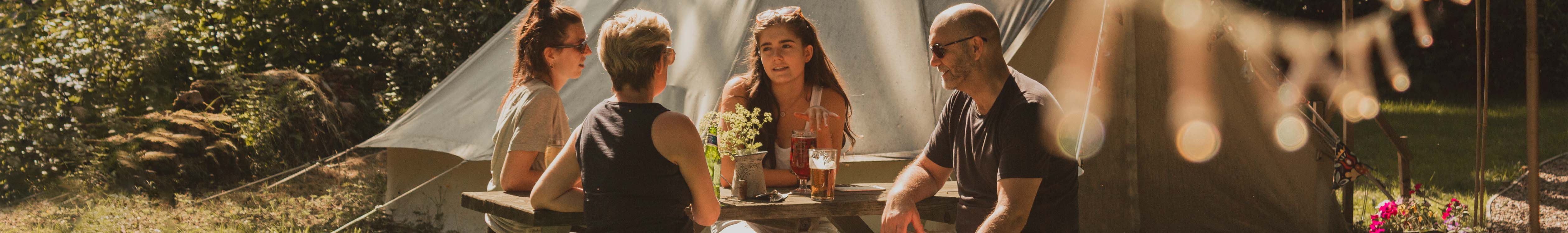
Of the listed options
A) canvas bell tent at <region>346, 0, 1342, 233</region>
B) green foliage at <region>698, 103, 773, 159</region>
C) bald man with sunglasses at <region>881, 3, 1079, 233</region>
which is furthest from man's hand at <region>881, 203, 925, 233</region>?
canvas bell tent at <region>346, 0, 1342, 233</region>

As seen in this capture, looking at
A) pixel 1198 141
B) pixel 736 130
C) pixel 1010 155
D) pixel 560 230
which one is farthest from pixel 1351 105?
pixel 560 230

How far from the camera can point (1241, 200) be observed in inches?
159

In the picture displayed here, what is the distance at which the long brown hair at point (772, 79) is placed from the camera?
3281 millimetres

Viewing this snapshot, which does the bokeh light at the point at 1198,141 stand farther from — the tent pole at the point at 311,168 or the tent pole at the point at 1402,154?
the tent pole at the point at 311,168

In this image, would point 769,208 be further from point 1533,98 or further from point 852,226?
point 1533,98

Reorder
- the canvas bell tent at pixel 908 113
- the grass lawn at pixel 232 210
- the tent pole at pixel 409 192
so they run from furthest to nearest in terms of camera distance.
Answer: the grass lawn at pixel 232 210
the tent pole at pixel 409 192
the canvas bell tent at pixel 908 113

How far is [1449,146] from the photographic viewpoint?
8.27 m

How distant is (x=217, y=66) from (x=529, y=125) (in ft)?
16.4

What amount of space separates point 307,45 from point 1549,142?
29.1 feet

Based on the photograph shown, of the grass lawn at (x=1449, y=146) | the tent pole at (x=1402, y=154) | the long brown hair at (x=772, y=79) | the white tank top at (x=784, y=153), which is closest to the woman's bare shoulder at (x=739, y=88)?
the long brown hair at (x=772, y=79)

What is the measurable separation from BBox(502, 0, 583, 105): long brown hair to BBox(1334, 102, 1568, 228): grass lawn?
4.02 m

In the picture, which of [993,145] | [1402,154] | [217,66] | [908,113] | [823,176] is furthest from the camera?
[217,66]

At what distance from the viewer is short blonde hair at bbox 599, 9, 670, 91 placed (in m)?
2.27

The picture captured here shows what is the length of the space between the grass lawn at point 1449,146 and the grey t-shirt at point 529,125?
4.05m
